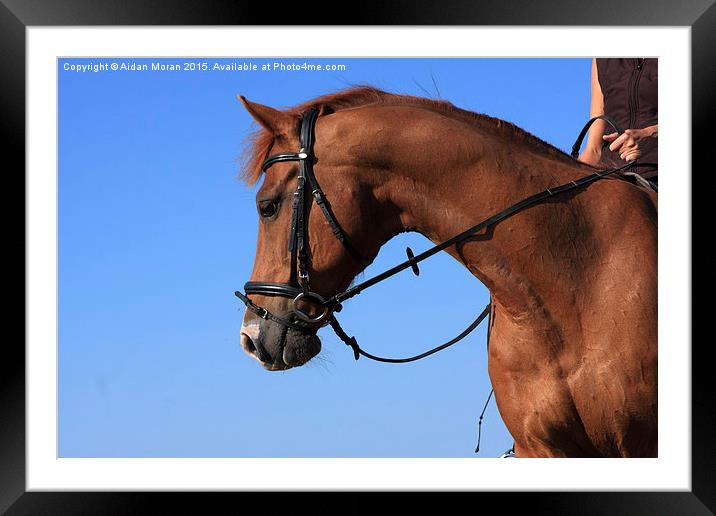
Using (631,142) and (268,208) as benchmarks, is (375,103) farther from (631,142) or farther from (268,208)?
(631,142)

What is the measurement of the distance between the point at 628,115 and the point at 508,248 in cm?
216

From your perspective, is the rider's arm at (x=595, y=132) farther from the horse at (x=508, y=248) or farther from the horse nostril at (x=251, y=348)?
the horse nostril at (x=251, y=348)

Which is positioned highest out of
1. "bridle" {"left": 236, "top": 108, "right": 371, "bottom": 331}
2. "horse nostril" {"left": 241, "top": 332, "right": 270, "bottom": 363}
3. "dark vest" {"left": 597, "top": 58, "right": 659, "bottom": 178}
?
"dark vest" {"left": 597, "top": 58, "right": 659, "bottom": 178}

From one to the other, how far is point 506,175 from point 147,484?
2.73 meters

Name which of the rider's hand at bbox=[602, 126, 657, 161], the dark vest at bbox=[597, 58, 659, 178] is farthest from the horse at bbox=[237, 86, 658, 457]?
the dark vest at bbox=[597, 58, 659, 178]

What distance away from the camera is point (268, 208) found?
4559 mm

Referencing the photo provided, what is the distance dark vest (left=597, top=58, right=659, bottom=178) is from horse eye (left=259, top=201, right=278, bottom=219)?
95.4 inches

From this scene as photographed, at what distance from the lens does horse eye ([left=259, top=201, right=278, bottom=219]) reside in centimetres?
454

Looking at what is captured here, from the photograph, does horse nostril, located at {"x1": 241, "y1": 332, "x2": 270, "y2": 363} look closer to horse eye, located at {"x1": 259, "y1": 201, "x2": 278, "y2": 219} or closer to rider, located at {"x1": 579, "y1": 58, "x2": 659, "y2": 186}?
horse eye, located at {"x1": 259, "y1": 201, "x2": 278, "y2": 219}

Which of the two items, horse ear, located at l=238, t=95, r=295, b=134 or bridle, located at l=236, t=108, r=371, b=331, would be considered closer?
bridle, located at l=236, t=108, r=371, b=331

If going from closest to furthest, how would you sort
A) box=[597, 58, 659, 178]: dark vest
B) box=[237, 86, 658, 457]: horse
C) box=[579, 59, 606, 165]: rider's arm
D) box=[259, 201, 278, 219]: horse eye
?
box=[237, 86, 658, 457]: horse → box=[259, 201, 278, 219]: horse eye → box=[597, 58, 659, 178]: dark vest → box=[579, 59, 606, 165]: rider's arm
